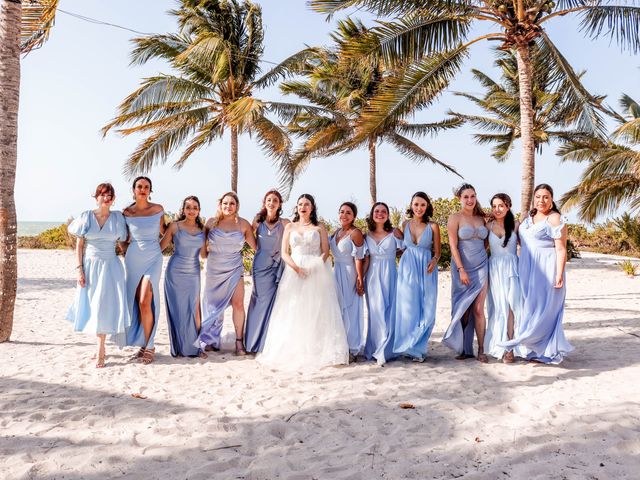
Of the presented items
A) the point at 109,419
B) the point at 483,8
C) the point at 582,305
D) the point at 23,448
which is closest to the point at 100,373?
the point at 109,419

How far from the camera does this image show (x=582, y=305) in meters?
10.5

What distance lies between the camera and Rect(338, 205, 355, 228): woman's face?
5915 millimetres

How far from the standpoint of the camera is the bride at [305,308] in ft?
18.2

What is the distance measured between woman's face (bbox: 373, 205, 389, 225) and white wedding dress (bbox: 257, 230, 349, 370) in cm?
75

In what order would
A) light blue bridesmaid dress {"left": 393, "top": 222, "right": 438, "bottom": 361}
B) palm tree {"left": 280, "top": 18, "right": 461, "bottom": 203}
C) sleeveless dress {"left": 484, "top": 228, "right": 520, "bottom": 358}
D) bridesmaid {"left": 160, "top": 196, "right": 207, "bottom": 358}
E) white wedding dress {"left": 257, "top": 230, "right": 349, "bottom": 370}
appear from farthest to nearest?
palm tree {"left": 280, "top": 18, "right": 461, "bottom": 203}
bridesmaid {"left": 160, "top": 196, "right": 207, "bottom": 358}
light blue bridesmaid dress {"left": 393, "top": 222, "right": 438, "bottom": 361}
sleeveless dress {"left": 484, "top": 228, "right": 520, "bottom": 358}
white wedding dress {"left": 257, "top": 230, "right": 349, "bottom": 370}

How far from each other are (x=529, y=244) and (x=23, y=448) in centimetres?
524

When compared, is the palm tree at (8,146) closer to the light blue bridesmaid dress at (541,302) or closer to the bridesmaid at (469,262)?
the bridesmaid at (469,262)

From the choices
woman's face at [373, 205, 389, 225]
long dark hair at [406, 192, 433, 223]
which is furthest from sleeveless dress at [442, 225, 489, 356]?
woman's face at [373, 205, 389, 225]

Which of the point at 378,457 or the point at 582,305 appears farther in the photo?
the point at 582,305

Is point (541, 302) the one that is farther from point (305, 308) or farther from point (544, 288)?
point (305, 308)

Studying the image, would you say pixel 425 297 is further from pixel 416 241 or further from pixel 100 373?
pixel 100 373

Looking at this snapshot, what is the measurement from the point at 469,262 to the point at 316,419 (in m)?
2.84

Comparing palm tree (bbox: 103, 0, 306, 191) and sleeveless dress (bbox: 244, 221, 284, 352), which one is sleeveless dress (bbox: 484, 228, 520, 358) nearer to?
sleeveless dress (bbox: 244, 221, 284, 352)

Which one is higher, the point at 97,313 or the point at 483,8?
the point at 483,8
